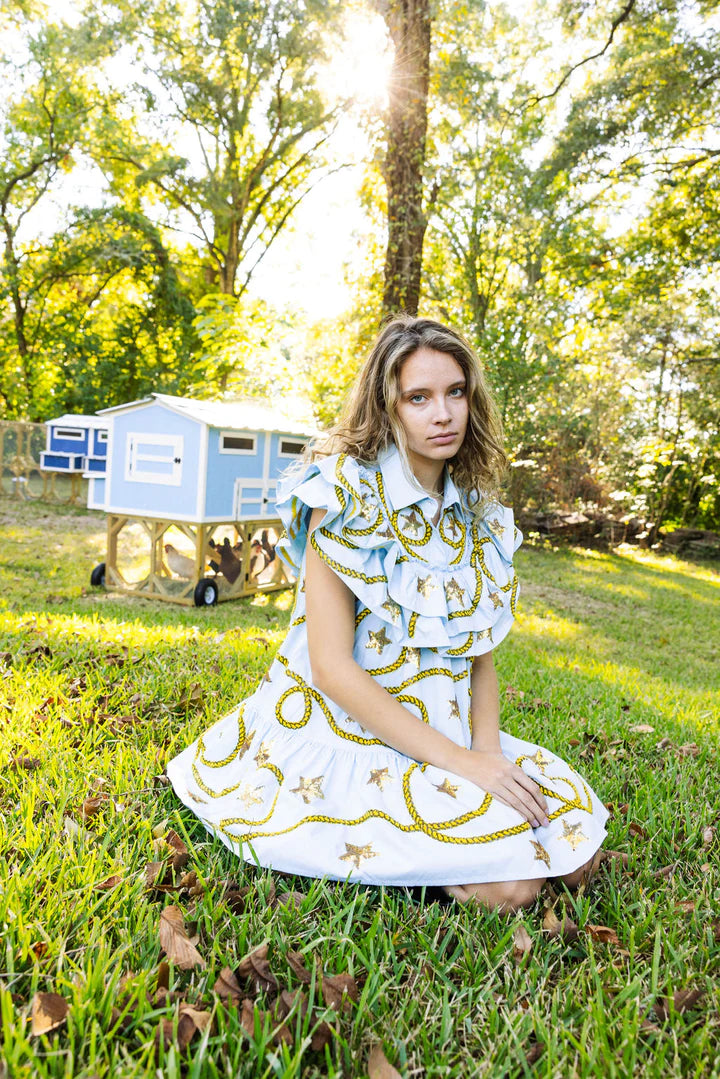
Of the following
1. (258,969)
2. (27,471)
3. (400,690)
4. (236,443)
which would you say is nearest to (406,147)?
(236,443)

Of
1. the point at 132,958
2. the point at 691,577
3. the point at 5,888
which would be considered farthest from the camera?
the point at 691,577

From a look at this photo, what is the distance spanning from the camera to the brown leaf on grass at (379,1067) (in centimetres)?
123

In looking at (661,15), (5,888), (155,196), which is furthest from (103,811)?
(155,196)

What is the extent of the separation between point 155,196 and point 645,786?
61.0ft

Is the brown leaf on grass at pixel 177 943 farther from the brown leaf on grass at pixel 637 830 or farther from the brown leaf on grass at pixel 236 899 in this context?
the brown leaf on grass at pixel 637 830

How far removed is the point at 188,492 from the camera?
19.8ft

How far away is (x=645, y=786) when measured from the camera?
2.69 metres

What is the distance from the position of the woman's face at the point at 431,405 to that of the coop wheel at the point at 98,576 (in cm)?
494

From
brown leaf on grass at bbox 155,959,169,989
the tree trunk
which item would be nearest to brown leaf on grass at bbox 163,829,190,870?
brown leaf on grass at bbox 155,959,169,989

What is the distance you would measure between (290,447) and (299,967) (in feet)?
19.4

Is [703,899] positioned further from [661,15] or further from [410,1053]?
[661,15]

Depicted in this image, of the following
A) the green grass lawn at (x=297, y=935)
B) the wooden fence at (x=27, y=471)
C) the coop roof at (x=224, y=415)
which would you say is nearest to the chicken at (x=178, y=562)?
the coop roof at (x=224, y=415)

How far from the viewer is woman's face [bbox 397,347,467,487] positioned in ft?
6.91

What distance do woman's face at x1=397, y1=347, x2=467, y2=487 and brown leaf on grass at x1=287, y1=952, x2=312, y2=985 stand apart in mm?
1254
